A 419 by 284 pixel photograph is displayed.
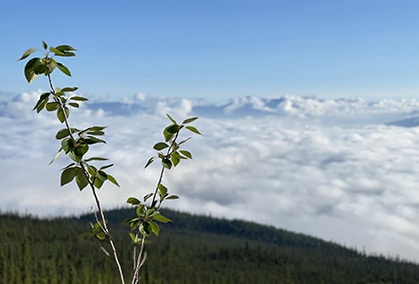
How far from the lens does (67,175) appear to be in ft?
21.8

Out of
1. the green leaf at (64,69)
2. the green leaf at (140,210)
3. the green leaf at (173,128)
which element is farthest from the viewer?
the green leaf at (140,210)

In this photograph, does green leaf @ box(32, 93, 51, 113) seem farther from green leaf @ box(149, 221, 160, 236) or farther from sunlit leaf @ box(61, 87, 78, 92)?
green leaf @ box(149, 221, 160, 236)

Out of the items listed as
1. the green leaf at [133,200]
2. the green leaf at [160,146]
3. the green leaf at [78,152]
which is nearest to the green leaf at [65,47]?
the green leaf at [78,152]

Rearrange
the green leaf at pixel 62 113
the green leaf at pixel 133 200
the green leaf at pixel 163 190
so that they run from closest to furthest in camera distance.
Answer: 1. the green leaf at pixel 62 113
2. the green leaf at pixel 133 200
3. the green leaf at pixel 163 190

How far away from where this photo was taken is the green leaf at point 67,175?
657cm

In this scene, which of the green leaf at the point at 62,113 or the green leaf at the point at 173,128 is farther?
the green leaf at the point at 173,128

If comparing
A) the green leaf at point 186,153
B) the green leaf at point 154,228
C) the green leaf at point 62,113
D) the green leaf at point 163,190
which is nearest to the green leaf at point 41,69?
the green leaf at point 62,113

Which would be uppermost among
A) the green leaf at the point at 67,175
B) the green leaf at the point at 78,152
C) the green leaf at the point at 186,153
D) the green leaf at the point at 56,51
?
the green leaf at the point at 56,51

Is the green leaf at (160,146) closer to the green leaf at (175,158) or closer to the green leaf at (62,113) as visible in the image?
the green leaf at (175,158)

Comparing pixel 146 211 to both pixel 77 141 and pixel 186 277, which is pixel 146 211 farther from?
pixel 186 277

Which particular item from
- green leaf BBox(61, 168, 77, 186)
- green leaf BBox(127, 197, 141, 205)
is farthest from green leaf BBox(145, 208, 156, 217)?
green leaf BBox(61, 168, 77, 186)

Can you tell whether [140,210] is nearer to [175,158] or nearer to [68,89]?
[175,158]

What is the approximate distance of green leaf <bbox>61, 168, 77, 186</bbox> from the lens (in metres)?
6.57

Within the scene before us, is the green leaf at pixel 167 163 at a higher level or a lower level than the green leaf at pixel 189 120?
lower
